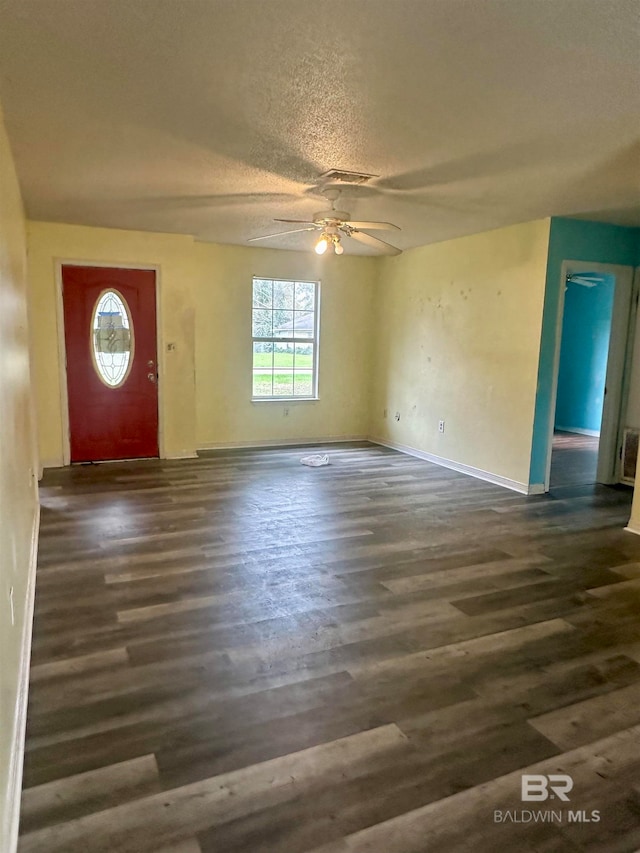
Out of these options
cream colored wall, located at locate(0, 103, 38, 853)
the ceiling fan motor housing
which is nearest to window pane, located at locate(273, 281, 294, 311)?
the ceiling fan motor housing

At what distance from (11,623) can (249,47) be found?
7.38 feet

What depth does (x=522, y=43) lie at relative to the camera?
1.99 m

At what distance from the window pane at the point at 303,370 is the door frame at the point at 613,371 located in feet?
10.5

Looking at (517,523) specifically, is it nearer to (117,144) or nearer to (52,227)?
(117,144)

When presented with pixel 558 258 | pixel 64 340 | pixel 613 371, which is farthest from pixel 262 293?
pixel 613 371

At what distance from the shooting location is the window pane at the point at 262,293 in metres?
6.79

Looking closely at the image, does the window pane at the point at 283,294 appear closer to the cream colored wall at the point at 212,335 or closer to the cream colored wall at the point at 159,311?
the cream colored wall at the point at 212,335

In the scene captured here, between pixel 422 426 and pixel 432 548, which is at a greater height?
pixel 422 426

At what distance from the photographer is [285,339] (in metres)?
7.05

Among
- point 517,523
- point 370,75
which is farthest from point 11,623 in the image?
point 517,523

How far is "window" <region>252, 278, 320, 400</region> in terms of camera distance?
689cm

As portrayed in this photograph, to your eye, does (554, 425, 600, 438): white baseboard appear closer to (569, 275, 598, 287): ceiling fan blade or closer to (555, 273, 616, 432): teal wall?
(555, 273, 616, 432): teal wall

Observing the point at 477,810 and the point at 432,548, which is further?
the point at 432,548

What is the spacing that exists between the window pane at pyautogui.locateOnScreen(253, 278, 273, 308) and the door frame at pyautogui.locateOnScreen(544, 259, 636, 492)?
11.3 feet
